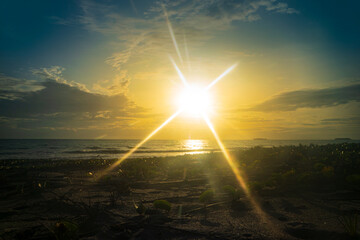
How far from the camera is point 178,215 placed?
432 centimetres

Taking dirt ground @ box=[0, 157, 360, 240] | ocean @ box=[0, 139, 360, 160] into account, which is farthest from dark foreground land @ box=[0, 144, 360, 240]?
ocean @ box=[0, 139, 360, 160]

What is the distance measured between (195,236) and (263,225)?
4.03 ft

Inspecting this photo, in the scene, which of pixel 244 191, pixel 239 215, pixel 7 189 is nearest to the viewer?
pixel 239 215

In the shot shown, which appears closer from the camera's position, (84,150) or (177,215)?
(177,215)

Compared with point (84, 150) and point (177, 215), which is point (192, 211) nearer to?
point (177, 215)

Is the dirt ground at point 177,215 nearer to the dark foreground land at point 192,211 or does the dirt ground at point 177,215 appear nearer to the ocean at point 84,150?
the dark foreground land at point 192,211

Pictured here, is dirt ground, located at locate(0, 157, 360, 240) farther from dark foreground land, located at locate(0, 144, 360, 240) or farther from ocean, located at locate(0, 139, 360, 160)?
ocean, located at locate(0, 139, 360, 160)

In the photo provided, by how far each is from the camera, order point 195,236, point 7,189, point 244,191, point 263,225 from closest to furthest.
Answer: point 195,236
point 263,225
point 244,191
point 7,189

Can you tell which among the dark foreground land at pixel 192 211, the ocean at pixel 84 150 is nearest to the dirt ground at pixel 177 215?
the dark foreground land at pixel 192 211

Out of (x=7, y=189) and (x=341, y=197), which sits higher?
(x=341, y=197)

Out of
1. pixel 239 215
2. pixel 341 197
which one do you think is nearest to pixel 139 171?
pixel 239 215

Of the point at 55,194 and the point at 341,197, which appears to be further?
the point at 55,194

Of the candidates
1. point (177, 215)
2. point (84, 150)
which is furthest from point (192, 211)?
point (84, 150)

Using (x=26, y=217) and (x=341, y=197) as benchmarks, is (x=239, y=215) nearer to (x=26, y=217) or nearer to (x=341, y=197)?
(x=341, y=197)
